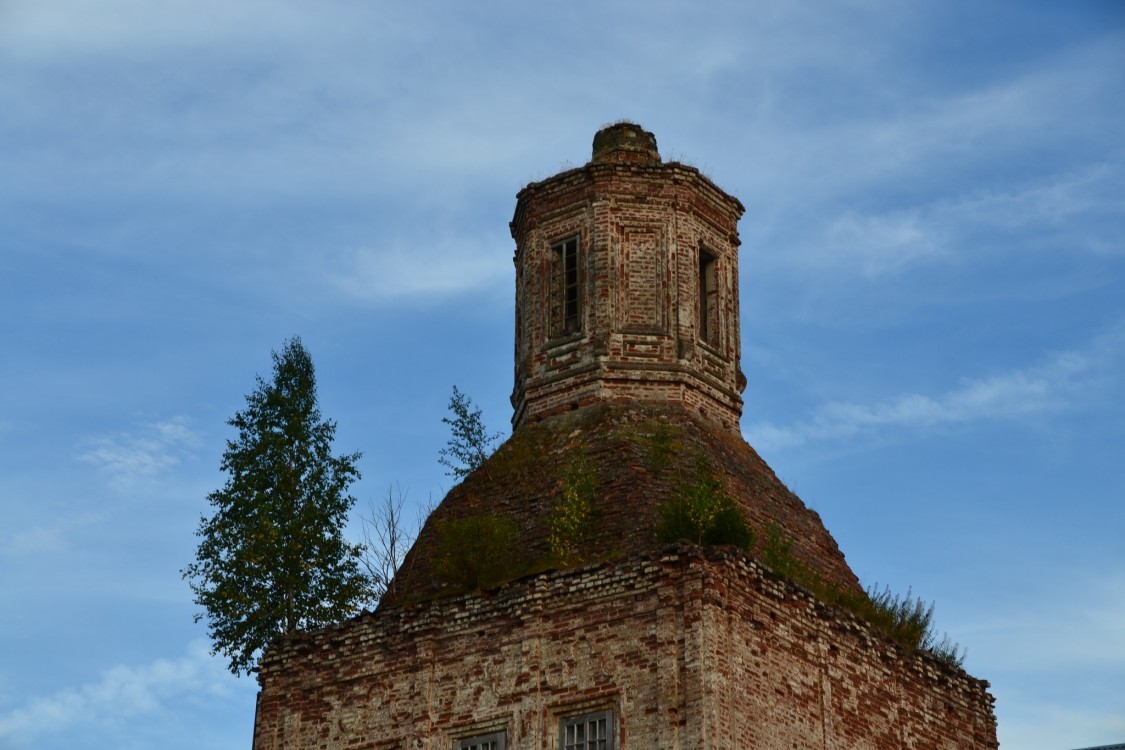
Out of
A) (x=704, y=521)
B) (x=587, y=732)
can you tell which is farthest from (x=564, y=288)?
(x=587, y=732)

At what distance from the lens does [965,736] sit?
26438 mm

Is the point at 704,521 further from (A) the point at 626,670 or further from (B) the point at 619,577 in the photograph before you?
(A) the point at 626,670

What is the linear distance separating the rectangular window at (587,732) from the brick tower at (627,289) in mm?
5003

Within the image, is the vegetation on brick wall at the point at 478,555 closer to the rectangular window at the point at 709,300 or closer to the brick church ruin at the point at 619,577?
the brick church ruin at the point at 619,577

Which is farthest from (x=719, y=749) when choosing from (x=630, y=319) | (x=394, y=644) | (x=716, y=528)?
(x=630, y=319)

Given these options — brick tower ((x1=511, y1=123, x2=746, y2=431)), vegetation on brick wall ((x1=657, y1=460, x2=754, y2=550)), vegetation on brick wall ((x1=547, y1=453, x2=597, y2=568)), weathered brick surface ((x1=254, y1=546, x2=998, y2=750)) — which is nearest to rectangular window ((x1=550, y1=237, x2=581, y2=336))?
brick tower ((x1=511, y1=123, x2=746, y2=431))

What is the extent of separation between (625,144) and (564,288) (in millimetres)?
2295

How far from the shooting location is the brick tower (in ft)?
91.0

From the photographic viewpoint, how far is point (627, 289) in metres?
28.0

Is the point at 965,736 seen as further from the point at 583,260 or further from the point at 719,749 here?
the point at 583,260

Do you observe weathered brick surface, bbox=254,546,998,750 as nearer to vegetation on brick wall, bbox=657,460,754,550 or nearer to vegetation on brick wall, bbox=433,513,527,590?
vegetation on brick wall, bbox=657,460,754,550

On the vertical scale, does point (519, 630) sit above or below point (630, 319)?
below

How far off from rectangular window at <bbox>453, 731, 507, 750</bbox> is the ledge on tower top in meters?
8.35

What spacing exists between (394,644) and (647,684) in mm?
3313
